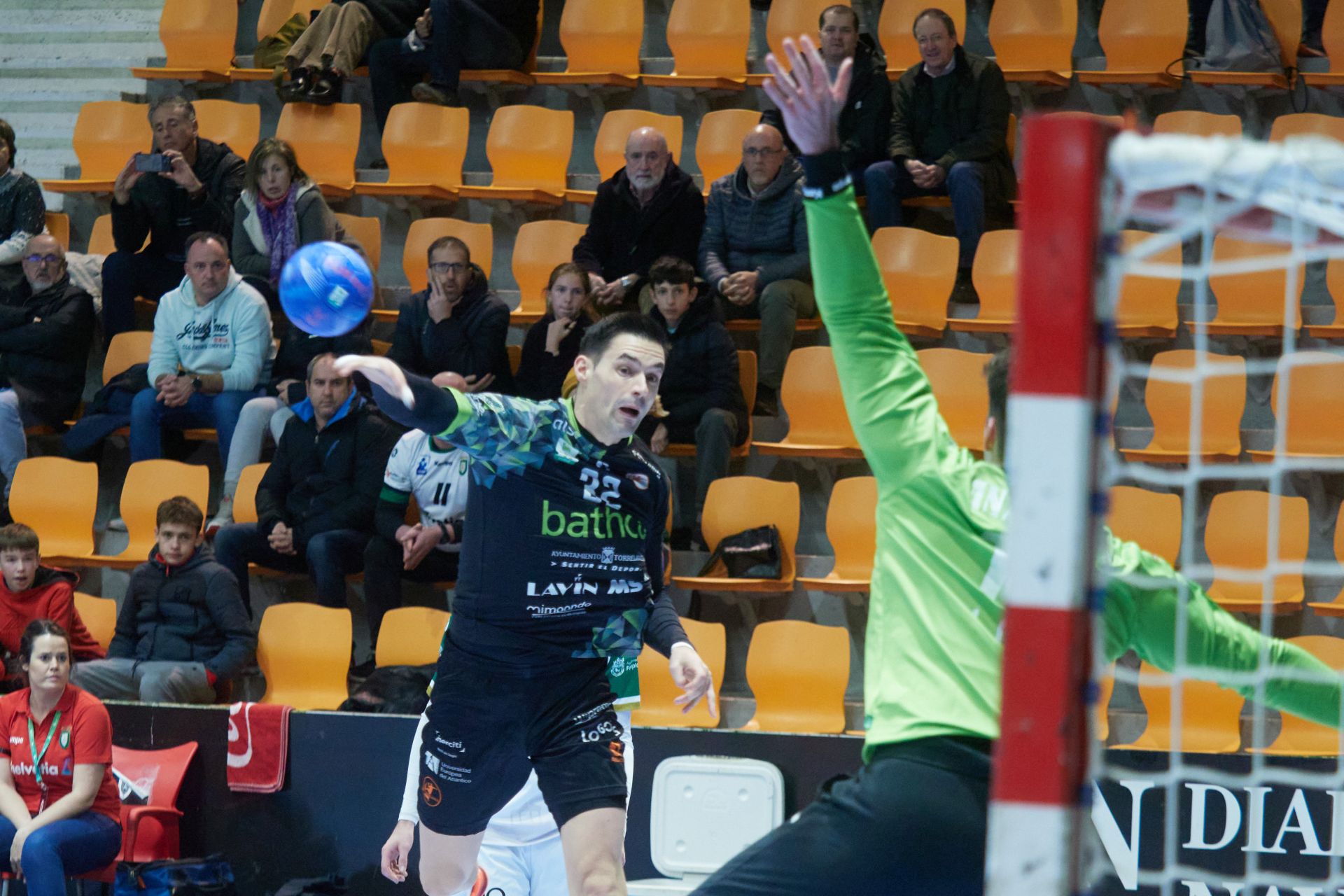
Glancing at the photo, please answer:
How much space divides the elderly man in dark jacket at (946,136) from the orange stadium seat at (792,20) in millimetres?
→ 1141

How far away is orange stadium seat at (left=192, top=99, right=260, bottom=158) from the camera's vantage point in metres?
11.6

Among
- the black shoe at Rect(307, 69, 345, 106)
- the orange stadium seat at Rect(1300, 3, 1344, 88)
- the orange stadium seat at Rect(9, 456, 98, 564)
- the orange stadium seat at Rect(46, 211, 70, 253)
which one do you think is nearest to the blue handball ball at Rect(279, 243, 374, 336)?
the orange stadium seat at Rect(9, 456, 98, 564)

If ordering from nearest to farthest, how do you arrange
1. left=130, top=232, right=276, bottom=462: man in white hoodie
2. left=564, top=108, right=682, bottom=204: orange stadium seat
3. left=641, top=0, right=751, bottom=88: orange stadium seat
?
left=130, top=232, right=276, bottom=462: man in white hoodie, left=564, top=108, right=682, bottom=204: orange stadium seat, left=641, top=0, right=751, bottom=88: orange stadium seat

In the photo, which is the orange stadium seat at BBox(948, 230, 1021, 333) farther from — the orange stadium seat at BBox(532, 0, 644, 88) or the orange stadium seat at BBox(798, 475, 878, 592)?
the orange stadium seat at BBox(532, 0, 644, 88)

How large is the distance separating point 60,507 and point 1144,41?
24.6 feet

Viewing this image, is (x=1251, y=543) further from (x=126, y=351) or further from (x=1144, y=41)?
(x=126, y=351)

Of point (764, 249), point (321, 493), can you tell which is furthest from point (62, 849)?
point (764, 249)

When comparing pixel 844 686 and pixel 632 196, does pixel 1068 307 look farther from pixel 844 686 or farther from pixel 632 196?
pixel 632 196

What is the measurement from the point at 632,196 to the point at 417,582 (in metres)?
2.75

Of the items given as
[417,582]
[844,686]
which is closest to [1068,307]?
[844,686]

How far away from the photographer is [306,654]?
28.2 feet

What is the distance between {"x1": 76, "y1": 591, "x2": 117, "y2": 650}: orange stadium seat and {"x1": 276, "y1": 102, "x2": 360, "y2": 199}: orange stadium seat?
3.43 m

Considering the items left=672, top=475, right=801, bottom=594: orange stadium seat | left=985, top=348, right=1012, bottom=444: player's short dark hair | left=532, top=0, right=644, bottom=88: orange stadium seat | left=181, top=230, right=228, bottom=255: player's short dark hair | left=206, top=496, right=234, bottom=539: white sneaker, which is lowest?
left=206, top=496, right=234, bottom=539: white sneaker

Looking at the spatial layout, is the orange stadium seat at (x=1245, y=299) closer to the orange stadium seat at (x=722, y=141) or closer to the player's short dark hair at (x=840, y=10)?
the player's short dark hair at (x=840, y=10)
